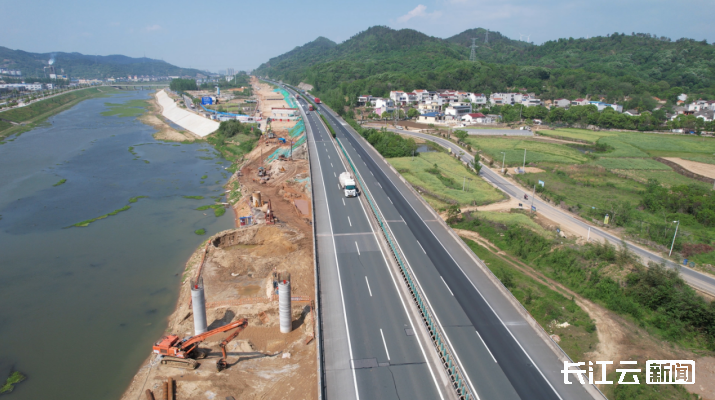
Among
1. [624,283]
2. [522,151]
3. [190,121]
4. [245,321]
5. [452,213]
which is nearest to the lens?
[245,321]

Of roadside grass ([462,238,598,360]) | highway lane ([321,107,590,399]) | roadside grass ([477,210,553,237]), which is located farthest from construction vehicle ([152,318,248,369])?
roadside grass ([477,210,553,237])

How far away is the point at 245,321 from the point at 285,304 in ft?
7.67

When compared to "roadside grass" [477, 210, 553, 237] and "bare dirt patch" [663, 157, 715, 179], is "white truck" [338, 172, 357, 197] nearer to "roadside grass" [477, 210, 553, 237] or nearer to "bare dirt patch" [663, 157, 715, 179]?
"roadside grass" [477, 210, 553, 237]

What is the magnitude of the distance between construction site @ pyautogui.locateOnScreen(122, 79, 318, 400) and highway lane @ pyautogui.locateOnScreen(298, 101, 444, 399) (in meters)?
2.57

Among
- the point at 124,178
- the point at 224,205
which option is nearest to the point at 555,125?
the point at 224,205

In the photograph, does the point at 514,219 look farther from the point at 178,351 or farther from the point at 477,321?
the point at 178,351

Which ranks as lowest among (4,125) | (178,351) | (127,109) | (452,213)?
(178,351)

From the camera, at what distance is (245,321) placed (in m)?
22.0

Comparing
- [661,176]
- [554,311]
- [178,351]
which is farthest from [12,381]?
[661,176]

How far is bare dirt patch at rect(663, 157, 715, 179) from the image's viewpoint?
58112mm

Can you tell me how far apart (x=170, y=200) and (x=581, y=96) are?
135403 millimetres

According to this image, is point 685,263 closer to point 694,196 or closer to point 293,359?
point 694,196

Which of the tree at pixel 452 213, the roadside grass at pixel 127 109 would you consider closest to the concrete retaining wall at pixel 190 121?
the roadside grass at pixel 127 109

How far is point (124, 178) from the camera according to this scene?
192 feet
